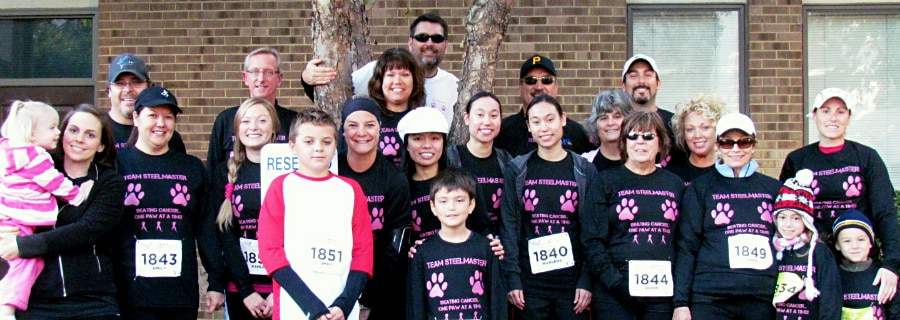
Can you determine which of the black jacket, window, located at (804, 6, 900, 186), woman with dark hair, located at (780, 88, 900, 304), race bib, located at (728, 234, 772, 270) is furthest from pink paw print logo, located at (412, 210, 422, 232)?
window, located at (804, 6, 900, 186)

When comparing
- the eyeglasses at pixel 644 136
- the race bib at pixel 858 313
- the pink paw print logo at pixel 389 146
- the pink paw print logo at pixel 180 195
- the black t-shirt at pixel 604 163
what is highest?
the eyeglasses at pixel 644 136

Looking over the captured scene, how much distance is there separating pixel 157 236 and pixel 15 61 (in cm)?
489

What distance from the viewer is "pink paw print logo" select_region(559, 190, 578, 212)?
206 inches

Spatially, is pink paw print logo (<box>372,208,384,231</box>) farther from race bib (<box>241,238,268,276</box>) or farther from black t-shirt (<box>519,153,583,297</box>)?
black t-shirt (<box>519,153,583,297</box>)

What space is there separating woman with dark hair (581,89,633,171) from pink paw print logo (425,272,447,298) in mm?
1379

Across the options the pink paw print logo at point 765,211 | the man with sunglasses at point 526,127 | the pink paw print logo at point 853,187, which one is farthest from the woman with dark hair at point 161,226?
the pink paw print logo at point 853,187

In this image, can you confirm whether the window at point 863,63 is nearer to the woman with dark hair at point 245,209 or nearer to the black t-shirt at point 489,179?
the black t-shirt at point 489,179

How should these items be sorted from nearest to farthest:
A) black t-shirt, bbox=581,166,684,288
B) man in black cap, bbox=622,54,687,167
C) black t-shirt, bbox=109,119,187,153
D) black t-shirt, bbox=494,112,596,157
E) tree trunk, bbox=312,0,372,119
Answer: black t-shirt, bbox=581,166,684,288
black t-shirt, bbox=109,119,187,153
tree trunk, bbox=312,0,372,119
black t-shirt, bbox=494,112,596,157
man in black cap, bbox=622,54,687,167

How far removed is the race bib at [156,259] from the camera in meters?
4.84

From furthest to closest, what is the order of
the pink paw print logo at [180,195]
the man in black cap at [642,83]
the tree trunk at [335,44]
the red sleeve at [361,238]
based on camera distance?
the man in black cap at [642,83], the tree trunk at [335,44], the pink paw print logo at [180,195], the red sleeve at [361,238]

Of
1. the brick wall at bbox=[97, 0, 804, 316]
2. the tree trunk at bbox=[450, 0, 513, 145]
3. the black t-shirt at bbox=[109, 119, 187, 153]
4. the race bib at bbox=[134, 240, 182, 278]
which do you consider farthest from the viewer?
the brick wall at bbox=[97, 0, 804, 316]

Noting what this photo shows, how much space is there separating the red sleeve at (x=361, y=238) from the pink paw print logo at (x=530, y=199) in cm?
96

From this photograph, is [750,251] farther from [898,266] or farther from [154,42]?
[154,42]

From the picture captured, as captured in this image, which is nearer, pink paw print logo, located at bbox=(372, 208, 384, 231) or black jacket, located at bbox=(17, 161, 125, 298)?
black jacket, located at bbox=(17, 161, 125, 298)
